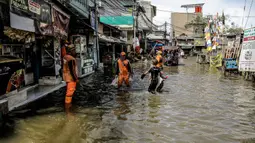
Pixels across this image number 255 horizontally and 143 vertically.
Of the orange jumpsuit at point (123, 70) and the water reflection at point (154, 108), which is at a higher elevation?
the orange jumpsuit at point (123, 70)

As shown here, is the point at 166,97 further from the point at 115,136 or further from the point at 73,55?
the point at 115,136

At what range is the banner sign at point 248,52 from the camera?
475 inches

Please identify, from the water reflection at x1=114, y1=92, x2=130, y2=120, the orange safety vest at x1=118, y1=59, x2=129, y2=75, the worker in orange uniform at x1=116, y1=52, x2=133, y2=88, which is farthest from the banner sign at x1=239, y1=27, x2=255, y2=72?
the water reflection at x1=114, y1=92, x2=130, y2=120

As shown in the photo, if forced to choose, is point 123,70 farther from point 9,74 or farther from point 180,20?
point 180,20

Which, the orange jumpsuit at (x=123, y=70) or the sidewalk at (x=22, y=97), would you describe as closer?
the sidewalk at (x=22, y=97)

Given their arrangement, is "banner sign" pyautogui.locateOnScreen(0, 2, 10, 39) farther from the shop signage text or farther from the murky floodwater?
the murky floodwater

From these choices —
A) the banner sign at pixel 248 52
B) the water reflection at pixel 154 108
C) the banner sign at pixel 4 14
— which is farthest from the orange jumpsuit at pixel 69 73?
the banner sign at pixel 248 52

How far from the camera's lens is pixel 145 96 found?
934 centimetres

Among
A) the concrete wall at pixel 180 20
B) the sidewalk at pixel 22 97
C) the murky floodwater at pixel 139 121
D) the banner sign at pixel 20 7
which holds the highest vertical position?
the concrete wall at pixel 180 20

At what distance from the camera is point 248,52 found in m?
12.5

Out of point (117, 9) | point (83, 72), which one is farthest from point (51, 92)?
point (117, 9)

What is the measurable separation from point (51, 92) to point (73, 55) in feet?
9.18

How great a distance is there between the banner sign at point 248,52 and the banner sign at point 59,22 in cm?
882

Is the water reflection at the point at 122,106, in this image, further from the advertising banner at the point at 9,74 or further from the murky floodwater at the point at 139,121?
the advertising banner at the point at 9,74
